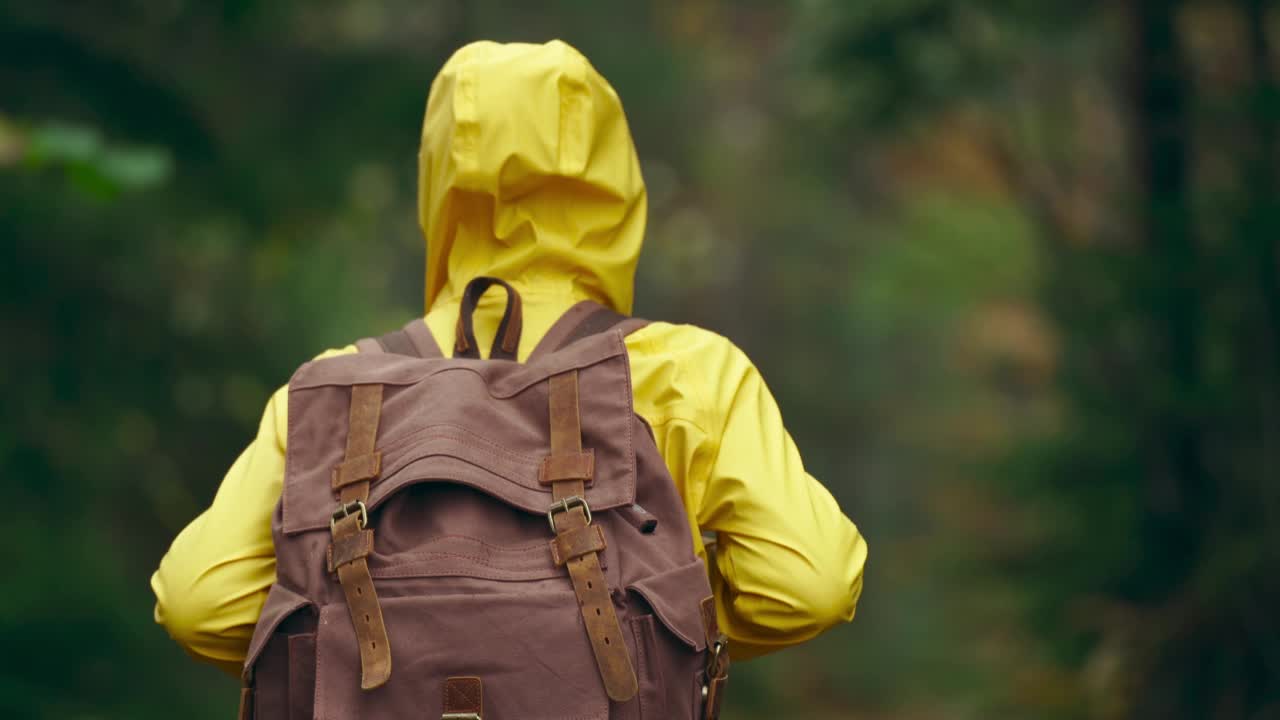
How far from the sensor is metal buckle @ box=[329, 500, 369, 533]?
211cm

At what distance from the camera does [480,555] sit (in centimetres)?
209

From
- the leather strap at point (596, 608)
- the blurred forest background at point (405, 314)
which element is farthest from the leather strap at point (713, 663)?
the blurred forest background at point (405, 314)

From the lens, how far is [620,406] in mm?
2203

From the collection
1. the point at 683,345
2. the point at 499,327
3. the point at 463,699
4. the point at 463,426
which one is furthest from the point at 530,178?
the point at 463,699

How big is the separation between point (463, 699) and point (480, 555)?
0.20 m

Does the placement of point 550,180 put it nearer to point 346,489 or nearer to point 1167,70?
point 346,489

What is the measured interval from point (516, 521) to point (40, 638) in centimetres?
381

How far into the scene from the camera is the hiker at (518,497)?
207cm

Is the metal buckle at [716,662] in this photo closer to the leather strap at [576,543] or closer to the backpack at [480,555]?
the backpack at [480,555]

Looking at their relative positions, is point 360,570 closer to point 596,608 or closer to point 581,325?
point 596,608

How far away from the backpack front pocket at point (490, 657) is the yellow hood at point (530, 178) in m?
0.66

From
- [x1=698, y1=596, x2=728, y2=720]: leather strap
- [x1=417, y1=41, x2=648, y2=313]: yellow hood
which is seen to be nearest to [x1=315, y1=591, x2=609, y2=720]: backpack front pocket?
[x1=698, y1=596, x2=728, y2=720]: leather strap

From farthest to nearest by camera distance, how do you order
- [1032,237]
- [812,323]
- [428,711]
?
[812,323]
[1032,237]
[428,711]

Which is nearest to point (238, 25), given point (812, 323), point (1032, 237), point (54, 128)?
point (54, 128)
